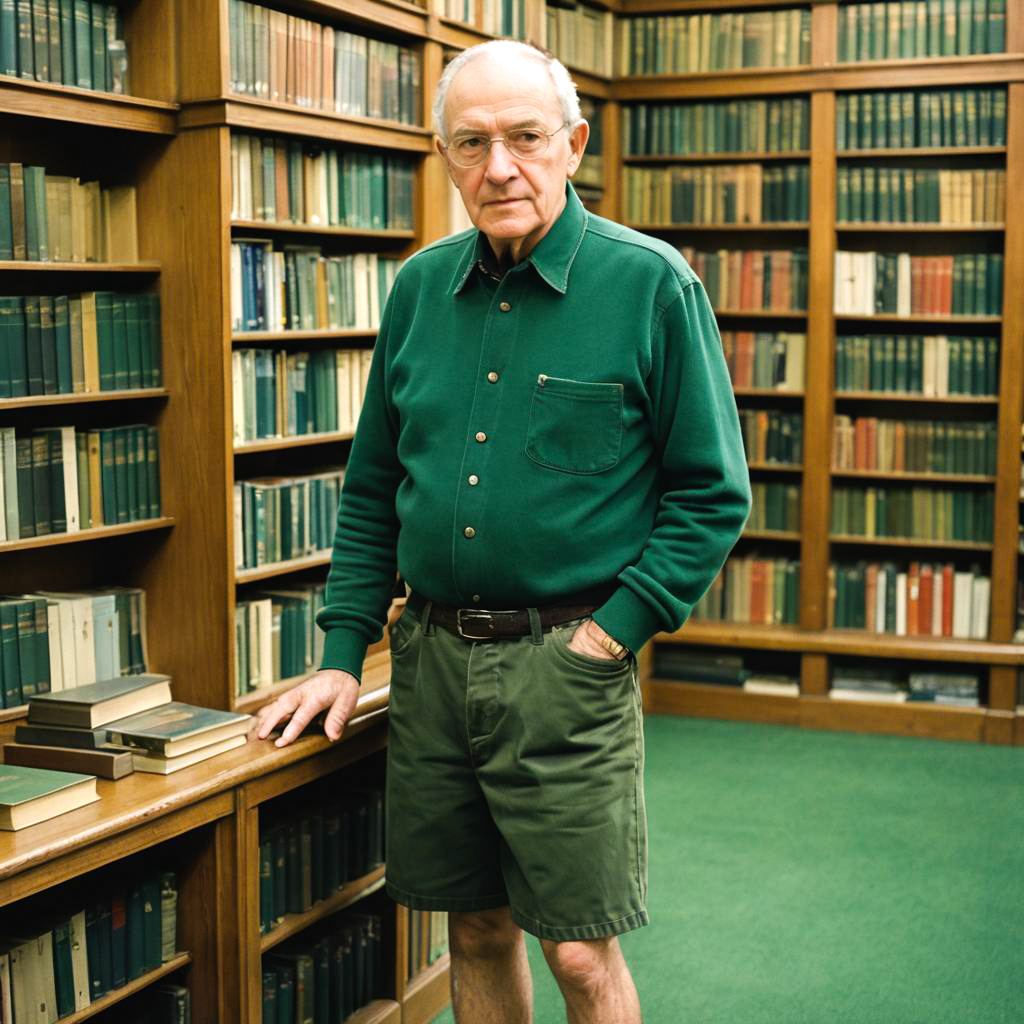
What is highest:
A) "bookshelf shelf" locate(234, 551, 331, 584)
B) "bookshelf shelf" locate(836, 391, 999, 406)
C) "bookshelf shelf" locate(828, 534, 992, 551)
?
"bookshelf shelf" locate(836, 391, 999, 406)

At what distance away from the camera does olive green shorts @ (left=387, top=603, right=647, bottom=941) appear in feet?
6.87

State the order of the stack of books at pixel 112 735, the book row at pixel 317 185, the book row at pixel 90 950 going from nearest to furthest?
the book row at pixel 90 950
the stack of books at pixel 112 735
the book row at pixel 317 185

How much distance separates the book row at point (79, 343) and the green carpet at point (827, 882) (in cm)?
162

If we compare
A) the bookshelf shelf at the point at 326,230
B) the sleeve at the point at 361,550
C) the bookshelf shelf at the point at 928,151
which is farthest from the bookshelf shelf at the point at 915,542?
the sleeve at the point at 361,550

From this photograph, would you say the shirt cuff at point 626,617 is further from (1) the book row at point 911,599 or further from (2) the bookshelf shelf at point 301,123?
(1) the book row at point 911,599

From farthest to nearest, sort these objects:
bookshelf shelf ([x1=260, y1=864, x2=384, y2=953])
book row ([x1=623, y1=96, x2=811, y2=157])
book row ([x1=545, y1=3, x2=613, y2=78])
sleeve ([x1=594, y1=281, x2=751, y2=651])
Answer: book row ([x1=623, y1=96, x2=811, y2=157]) → book row ([x1=545, y1=3, x2=613, y2=78]) → bookshelf shelf ([x1=260, y1=864, x2=384, y2=953]) → sleeve ([x1=594, y1=281, x2=751, y2=651])

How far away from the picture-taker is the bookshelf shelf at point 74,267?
2.84 metres

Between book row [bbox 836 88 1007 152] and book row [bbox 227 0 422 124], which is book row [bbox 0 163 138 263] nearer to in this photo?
book row [bbox 227 0 422 124]

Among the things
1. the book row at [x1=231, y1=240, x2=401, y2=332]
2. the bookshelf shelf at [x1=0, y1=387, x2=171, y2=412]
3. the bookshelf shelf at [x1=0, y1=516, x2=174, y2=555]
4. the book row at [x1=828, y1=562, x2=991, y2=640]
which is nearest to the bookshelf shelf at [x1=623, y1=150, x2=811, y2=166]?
the book row at [x1=828, y1=562, x2=991, y2=640]

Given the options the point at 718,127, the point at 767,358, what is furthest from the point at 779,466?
the point at 718,127

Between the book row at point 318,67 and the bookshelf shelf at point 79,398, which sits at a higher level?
the book row at point 318,67

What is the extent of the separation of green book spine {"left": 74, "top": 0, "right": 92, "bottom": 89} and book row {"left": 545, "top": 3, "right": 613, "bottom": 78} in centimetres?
237

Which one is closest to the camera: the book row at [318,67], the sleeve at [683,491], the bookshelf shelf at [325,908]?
the sleeve at [683,491]

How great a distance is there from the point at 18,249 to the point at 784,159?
11.6 ft
